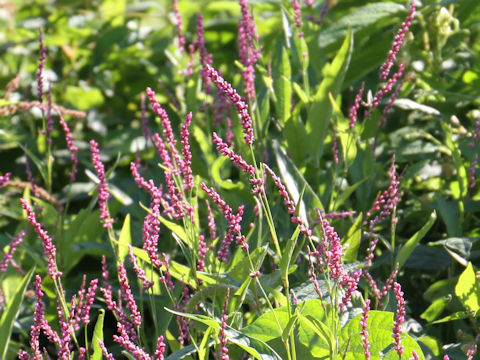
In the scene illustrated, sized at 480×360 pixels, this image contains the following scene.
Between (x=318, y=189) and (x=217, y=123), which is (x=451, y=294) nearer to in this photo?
(x=318, y=189)

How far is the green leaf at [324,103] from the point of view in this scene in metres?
2.04

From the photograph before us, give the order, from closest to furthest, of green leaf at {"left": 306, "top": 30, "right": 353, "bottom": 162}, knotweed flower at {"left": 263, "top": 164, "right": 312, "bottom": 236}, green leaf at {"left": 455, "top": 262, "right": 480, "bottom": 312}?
knotweed flower at {"left": 263, "top": 164, "right": 312, "bottom": 236} → green leaf at {"left": 455, "top": 262, "right": 480, "bottom": 312} → green leaf at {"left": 306, "top": 30, "right": 353, "bottom": 162}

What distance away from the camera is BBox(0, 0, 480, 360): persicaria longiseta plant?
1.43 metres

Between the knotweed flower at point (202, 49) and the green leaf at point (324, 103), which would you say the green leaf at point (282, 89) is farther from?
the knotweed flower at point (202, 49)

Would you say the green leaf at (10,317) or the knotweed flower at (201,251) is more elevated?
the knotweed flower at (201,251)

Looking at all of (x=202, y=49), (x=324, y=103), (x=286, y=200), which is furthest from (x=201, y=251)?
(x=202, y=49)

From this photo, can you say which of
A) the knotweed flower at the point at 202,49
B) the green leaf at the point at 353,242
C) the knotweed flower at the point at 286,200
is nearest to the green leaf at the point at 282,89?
the knotweed flower at the point at 202,49

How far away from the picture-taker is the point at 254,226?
6.00 feet

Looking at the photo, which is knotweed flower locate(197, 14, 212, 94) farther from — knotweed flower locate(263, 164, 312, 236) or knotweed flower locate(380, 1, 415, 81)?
knotweed flower locate(263, 164, 312, 236)

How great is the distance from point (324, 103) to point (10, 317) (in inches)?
39.8

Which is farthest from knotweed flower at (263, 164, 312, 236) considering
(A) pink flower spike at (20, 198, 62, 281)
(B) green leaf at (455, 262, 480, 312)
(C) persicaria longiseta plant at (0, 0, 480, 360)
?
(B) green leaf at (455, 262, 480, 312)

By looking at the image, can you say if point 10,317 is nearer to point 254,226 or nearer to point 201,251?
point 201,251

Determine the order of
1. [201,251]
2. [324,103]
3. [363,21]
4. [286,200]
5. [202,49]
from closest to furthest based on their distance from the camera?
[286,200], [201,251], [324,103], [202,49], [363,21]

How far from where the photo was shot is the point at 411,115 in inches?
96.9
